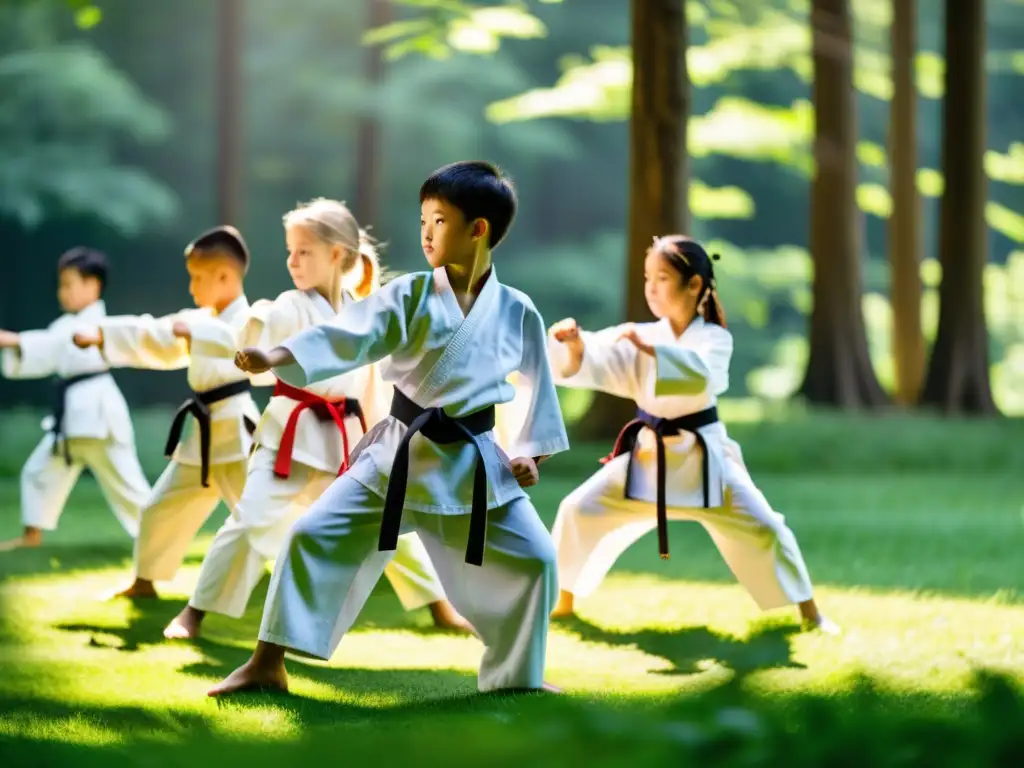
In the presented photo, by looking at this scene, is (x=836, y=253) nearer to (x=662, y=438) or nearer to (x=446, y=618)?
(x=662, y=438)

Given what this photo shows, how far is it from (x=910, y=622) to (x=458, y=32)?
10.5 metres

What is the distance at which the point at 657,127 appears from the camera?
454 inches

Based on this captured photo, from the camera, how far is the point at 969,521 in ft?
32.2

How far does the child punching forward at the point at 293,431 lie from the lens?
212 inches

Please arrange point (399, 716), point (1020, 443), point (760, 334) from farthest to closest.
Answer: point (760, 334) < point (1020, 443) < point (399, 716)

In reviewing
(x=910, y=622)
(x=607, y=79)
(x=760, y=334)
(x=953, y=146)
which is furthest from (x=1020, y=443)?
(x=760, y=334)

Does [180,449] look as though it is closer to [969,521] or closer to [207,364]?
[207,364]

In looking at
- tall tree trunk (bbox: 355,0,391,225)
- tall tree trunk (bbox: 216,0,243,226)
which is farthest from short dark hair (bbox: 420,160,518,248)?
tall tree trunk (bbox: 355,0,391,225)

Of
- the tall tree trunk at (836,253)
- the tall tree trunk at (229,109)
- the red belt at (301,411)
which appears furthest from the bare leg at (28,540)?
the tall tree trunk at (229,109)

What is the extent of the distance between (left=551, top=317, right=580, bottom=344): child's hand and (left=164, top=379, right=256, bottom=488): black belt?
1.46 m

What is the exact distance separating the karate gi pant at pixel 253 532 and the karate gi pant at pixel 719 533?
80 centimetres

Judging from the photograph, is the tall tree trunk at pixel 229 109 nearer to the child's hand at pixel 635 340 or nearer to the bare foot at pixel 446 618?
the bare foot at pixel 446 618

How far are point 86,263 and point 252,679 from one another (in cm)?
396

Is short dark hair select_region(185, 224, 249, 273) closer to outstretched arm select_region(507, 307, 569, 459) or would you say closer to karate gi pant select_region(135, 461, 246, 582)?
karate gi pant select_region(135, 461, 246, 582)
